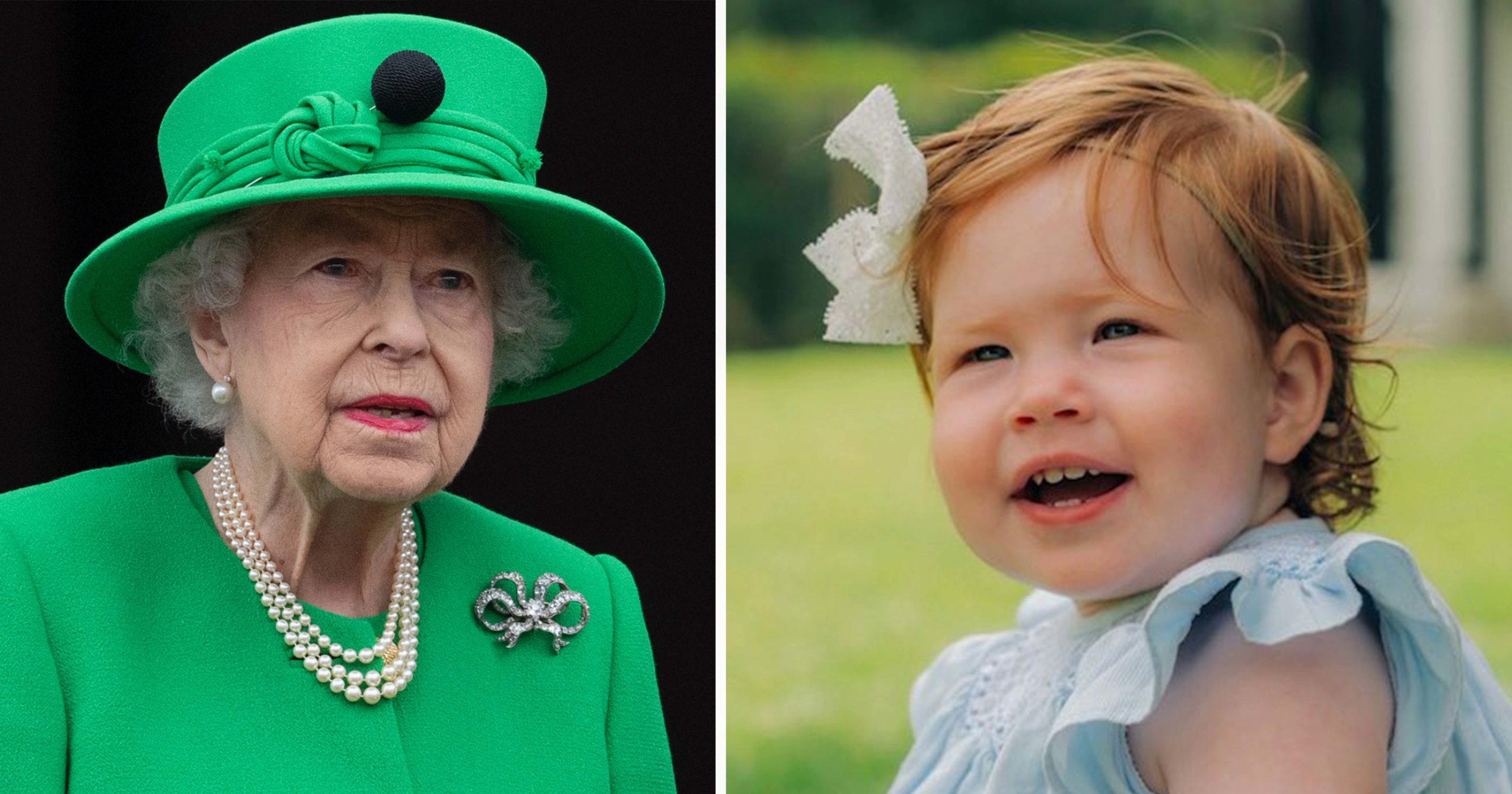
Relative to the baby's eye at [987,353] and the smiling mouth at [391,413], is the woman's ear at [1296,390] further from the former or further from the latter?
the smiling mouth at [391,413]

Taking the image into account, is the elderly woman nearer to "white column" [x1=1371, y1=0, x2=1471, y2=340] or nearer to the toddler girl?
the toddler girl

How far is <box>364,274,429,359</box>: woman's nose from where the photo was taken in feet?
7.00

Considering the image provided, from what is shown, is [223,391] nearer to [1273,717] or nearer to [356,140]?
[356,140]

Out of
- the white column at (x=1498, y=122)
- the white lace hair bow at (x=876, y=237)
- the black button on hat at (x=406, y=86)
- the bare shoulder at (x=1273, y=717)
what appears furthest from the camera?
the white column at (x=1498, y=122)

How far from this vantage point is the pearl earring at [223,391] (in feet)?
7.30

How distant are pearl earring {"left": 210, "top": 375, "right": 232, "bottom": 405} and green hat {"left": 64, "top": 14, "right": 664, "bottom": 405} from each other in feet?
0.53

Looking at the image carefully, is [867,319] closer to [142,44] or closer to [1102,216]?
[1102,216]

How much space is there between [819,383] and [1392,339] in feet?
21.5

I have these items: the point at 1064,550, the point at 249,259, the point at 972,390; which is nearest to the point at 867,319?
the point at 972,390

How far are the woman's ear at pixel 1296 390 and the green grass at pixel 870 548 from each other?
58cm

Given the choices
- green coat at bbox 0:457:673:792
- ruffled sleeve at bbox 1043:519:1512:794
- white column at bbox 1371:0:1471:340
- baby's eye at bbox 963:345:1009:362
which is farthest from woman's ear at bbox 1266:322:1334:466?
white column at bbox 1371:0:1471:340

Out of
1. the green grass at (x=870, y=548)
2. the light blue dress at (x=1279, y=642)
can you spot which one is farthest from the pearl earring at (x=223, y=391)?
the green grass at (x=870, y=548)

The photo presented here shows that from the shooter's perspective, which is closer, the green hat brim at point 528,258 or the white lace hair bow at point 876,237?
the green hat brim at point 528,258

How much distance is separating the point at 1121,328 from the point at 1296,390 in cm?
24
